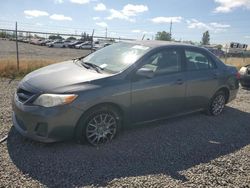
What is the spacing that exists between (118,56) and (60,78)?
1.17 m

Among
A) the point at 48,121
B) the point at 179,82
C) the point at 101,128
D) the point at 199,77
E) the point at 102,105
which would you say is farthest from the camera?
the point at 199,77

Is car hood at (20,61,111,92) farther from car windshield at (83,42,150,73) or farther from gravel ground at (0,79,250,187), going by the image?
gravel ground at (0,79,250,187)

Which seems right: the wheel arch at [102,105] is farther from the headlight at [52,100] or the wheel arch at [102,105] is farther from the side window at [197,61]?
the side window at [197,61]

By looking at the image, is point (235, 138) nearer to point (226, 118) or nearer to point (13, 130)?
point (226, 118)

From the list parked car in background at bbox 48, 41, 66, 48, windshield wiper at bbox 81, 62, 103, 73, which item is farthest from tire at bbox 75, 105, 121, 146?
parked car in background at bbox 48, 41, 66, 48

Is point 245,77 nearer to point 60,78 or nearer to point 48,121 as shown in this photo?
point 60,78

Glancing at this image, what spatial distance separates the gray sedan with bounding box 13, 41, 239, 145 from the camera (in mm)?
3475

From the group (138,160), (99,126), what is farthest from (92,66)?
(138,160)

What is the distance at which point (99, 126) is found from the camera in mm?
3865

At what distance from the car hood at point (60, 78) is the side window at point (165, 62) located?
903 mm

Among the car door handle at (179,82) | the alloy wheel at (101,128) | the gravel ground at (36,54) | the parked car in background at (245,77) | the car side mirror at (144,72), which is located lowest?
the alloy wheel at (101,128)

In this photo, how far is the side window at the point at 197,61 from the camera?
4.93 metres

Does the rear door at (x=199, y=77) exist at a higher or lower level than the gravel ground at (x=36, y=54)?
higher

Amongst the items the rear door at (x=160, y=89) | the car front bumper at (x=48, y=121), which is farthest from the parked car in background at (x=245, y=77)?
the car front bumper at (x=48, y=121)
